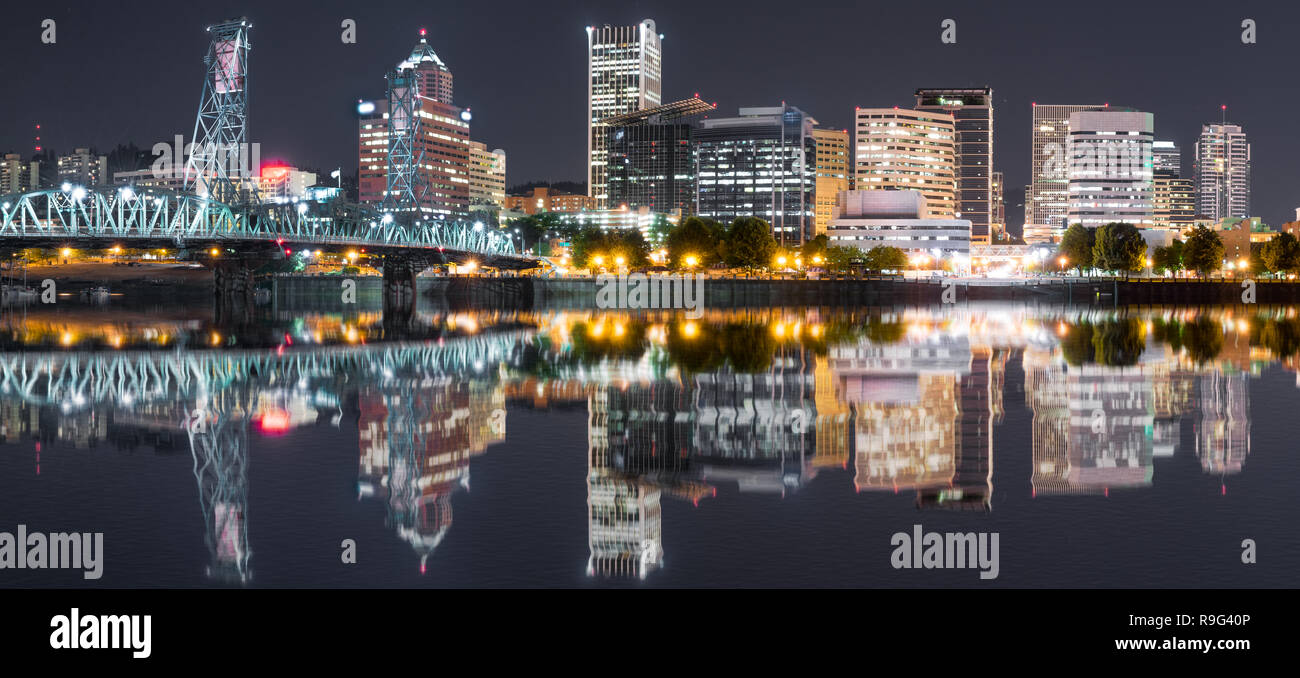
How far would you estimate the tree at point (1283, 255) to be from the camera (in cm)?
15088

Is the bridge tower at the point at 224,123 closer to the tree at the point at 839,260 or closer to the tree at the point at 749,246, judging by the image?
the tree at the point at 749,246

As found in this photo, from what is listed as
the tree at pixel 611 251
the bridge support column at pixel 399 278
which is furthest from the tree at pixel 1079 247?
the bridge support column at pixel 399 278

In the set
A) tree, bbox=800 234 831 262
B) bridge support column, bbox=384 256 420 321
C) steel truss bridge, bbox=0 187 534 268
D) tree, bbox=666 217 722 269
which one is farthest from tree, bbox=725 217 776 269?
bridge support column, bbox=384 256 420 321

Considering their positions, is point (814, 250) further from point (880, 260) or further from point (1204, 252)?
point (1204, 252)

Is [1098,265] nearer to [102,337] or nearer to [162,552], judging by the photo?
[102,337]

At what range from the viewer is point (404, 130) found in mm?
147375

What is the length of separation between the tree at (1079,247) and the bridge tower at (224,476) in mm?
169374

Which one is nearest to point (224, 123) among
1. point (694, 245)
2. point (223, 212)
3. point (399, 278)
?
point (223, 212)

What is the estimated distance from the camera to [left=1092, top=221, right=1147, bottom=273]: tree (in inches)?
6344

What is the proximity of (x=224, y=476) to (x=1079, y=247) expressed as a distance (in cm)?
18138

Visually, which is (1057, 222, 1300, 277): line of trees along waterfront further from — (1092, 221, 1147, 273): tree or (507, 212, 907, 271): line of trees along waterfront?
(507, 212, 907, 271): line of trees along waterfront
